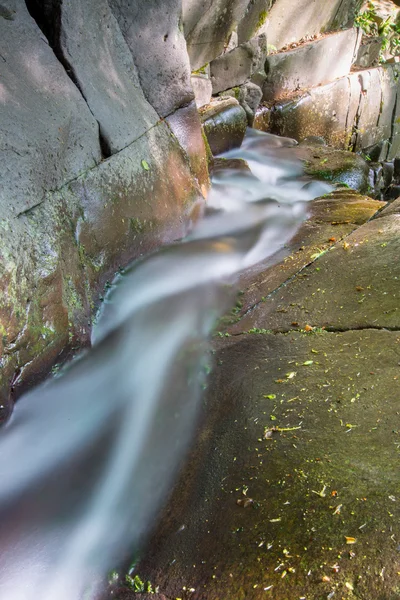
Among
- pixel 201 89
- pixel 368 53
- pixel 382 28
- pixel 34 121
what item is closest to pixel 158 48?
pixel 34 121

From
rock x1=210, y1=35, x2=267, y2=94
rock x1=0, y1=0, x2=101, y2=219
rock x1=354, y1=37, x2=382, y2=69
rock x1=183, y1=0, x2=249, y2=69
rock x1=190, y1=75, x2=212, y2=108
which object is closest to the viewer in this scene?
rock x1=0, y1=0, x2=101, y2=219

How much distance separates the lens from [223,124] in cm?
621

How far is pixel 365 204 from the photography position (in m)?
4.53

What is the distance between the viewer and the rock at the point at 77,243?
260cm

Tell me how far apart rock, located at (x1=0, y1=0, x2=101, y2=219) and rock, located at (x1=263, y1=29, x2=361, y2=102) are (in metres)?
5.40

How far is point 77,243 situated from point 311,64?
22.5 feet

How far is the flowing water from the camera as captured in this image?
203cm

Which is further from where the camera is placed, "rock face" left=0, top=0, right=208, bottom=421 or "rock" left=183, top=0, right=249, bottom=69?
"rock" left=183, top=0, right=249, bottom=69

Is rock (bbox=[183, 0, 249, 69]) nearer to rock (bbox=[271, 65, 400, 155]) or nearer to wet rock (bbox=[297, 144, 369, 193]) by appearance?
rock (bbox=[271, 65, 400, 155])

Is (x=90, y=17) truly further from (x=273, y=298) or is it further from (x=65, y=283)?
(x=273, y=298)

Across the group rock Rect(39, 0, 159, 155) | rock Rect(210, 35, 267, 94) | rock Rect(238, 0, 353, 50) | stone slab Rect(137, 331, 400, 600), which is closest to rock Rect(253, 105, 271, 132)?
rock Rect(210, 35, 267, 94)

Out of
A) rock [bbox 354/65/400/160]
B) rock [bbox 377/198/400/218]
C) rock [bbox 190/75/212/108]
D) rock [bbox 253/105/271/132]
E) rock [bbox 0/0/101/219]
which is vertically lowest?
rock [bbox 354/65/400/160]

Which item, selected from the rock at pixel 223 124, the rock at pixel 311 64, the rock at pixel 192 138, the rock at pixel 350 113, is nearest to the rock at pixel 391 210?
the rock at pixel 192 138

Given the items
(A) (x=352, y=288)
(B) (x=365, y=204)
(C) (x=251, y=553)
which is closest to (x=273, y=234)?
(B) (x=365, y=204)
